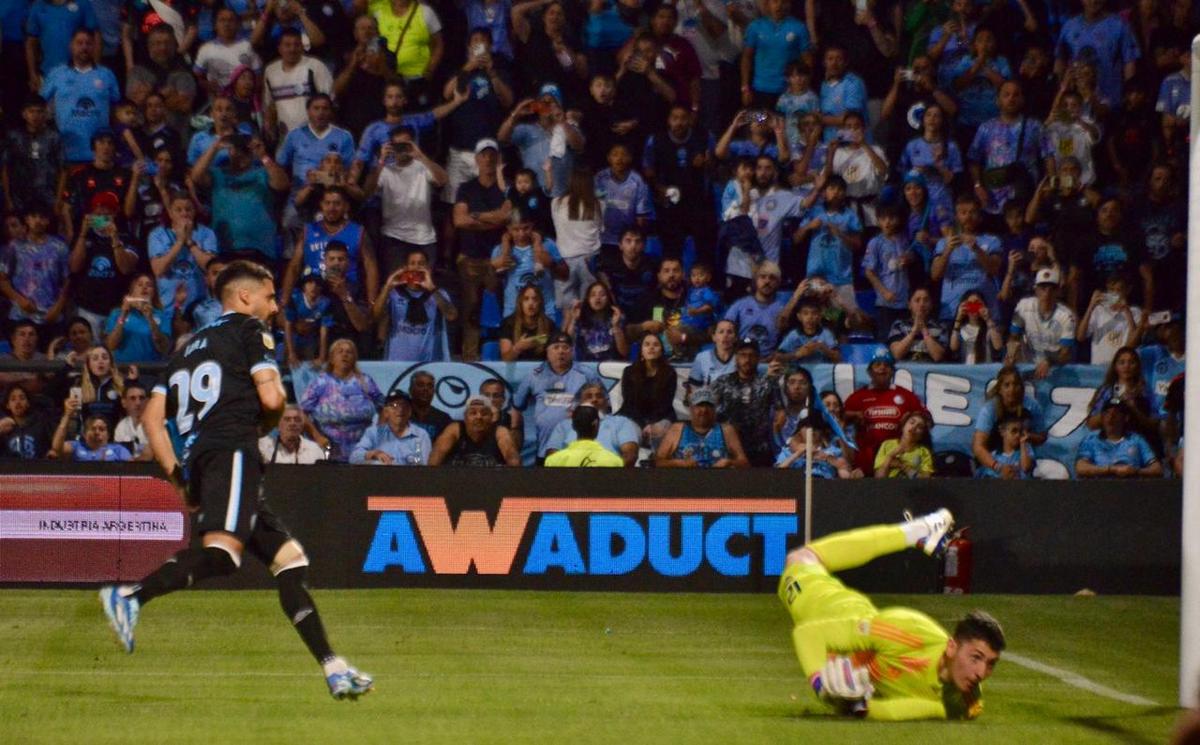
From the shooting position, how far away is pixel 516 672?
9188mm

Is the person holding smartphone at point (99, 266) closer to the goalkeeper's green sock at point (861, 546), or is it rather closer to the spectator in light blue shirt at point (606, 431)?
the spectator in light blue shirt at point (606, 431)

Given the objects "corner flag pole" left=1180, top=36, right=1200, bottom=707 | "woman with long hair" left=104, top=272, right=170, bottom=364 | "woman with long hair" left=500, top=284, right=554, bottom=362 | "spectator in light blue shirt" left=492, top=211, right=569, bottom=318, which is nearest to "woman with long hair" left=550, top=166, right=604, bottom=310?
"spectator in light blue shirt" left=492, top=211, right=569, bottom=318

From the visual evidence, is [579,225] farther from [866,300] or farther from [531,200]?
[866,300]

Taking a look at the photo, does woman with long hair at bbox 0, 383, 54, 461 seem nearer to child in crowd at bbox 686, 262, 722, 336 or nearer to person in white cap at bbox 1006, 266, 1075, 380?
child in crowd at bbox 686, 262, 722, 336

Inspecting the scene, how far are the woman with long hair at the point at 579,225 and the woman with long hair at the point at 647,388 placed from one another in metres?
1.74

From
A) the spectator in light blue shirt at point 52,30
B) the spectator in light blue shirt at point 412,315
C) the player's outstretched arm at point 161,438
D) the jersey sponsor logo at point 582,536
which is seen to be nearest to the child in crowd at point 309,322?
the spectator in light blue shirt at point 412,315

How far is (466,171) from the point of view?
17.9 m

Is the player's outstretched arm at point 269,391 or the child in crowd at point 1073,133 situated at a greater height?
the child in crowd at point 1073,133

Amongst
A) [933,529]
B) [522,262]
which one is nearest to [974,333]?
[522,262]

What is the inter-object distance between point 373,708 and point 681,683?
1.82 meters

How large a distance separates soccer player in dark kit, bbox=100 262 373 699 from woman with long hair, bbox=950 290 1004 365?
1012 centimetres

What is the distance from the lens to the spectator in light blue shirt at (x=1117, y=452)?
15.5m

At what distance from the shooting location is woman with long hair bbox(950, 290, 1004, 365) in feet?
54.7

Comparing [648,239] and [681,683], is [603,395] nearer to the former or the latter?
[648,239]
